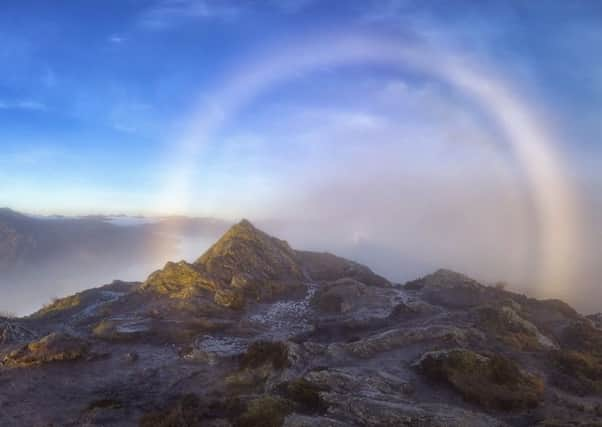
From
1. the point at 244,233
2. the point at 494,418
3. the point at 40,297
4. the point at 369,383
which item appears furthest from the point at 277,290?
the point at 40,297

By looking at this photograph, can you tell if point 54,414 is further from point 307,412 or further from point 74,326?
point 74,326

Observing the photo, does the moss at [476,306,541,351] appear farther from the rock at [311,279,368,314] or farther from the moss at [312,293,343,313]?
the moss at [312,293,343,313]

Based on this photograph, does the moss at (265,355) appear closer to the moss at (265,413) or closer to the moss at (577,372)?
the moss at (265,413)

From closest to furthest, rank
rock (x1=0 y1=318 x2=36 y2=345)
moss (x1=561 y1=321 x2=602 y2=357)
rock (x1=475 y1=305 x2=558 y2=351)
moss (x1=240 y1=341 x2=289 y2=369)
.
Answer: moss (x1=240 y1=341 x2=289 y2=369) < rock (x1=475 y1=305 x2=558 y2=351) < moss (x1=561 y1=321 x2=602 y2=357) < rock (x1=0 y1=318 x2=36 y2=345)

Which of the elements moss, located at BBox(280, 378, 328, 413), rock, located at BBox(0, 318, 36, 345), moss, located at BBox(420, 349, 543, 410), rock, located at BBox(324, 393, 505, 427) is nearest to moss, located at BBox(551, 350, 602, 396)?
moss, located at BBox(420, 349, 543, 410)

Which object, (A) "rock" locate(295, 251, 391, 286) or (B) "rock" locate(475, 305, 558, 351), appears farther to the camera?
(A) "rock" locate(295, 251, 391, 286)

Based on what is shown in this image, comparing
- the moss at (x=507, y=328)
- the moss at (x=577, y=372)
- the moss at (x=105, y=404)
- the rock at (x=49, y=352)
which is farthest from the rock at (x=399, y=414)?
the rock at (x=49, y=352)

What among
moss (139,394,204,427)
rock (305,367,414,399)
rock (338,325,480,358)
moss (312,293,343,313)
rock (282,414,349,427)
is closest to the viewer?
rock (282,414,349,427)
